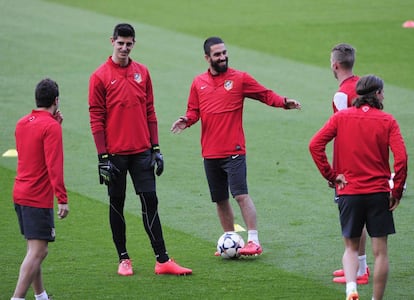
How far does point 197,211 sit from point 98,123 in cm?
312

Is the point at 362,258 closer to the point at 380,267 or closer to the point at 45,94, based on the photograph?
the point at 380,267

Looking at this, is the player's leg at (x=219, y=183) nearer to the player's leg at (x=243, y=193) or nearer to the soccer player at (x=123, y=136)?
the player's leg at (x=243, y=193)

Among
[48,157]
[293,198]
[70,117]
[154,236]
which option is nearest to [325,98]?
[70,117]

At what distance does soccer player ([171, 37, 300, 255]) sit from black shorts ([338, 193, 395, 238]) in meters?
2.13

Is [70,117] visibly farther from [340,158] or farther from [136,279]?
[340,158]

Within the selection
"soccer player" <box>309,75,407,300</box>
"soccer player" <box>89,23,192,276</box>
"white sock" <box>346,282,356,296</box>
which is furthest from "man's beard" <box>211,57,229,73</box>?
"white sock" <box>346,282,356,296</box>

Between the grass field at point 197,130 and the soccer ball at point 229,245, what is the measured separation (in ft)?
0.50

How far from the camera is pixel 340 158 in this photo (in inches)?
352

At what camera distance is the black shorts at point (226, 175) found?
10.9 metres

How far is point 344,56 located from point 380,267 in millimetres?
2118

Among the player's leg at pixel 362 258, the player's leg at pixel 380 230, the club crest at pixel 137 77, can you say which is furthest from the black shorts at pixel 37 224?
the player's leg at pixel 362 258

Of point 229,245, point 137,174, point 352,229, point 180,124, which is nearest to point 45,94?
point 137,174

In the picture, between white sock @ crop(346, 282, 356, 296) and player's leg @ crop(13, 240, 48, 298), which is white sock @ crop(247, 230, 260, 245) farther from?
player's leg @ crop(13, 240, 48, 298)

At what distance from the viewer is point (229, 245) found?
10766mm
